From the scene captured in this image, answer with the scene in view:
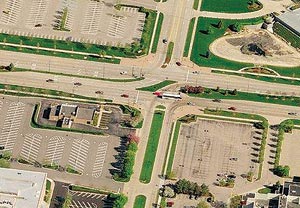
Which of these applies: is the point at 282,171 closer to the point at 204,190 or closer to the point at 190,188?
the point at 204,190

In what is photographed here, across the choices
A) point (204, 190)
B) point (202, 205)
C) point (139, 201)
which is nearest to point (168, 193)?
point (139, 201)

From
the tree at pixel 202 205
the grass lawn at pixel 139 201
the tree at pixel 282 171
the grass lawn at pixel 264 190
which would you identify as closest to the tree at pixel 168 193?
the grass lawn at pixel 139 201

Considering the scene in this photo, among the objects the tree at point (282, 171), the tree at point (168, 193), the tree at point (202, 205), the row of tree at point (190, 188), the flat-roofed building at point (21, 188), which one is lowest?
the flat-roofed building at point (21, 188)

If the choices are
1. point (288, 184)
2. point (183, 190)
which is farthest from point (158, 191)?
point (288, 184)

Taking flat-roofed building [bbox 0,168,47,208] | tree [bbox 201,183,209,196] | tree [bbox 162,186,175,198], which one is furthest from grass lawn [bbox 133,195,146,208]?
flat-roofed building [bbox 0,168,47,208]

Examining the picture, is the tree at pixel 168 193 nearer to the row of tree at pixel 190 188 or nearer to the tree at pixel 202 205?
the row of tree at pixel 190 188

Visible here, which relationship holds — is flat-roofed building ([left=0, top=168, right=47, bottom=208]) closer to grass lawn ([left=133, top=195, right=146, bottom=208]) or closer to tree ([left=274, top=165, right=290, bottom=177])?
grass lawn ([left=133, top=195, right=146, bottom=208])
